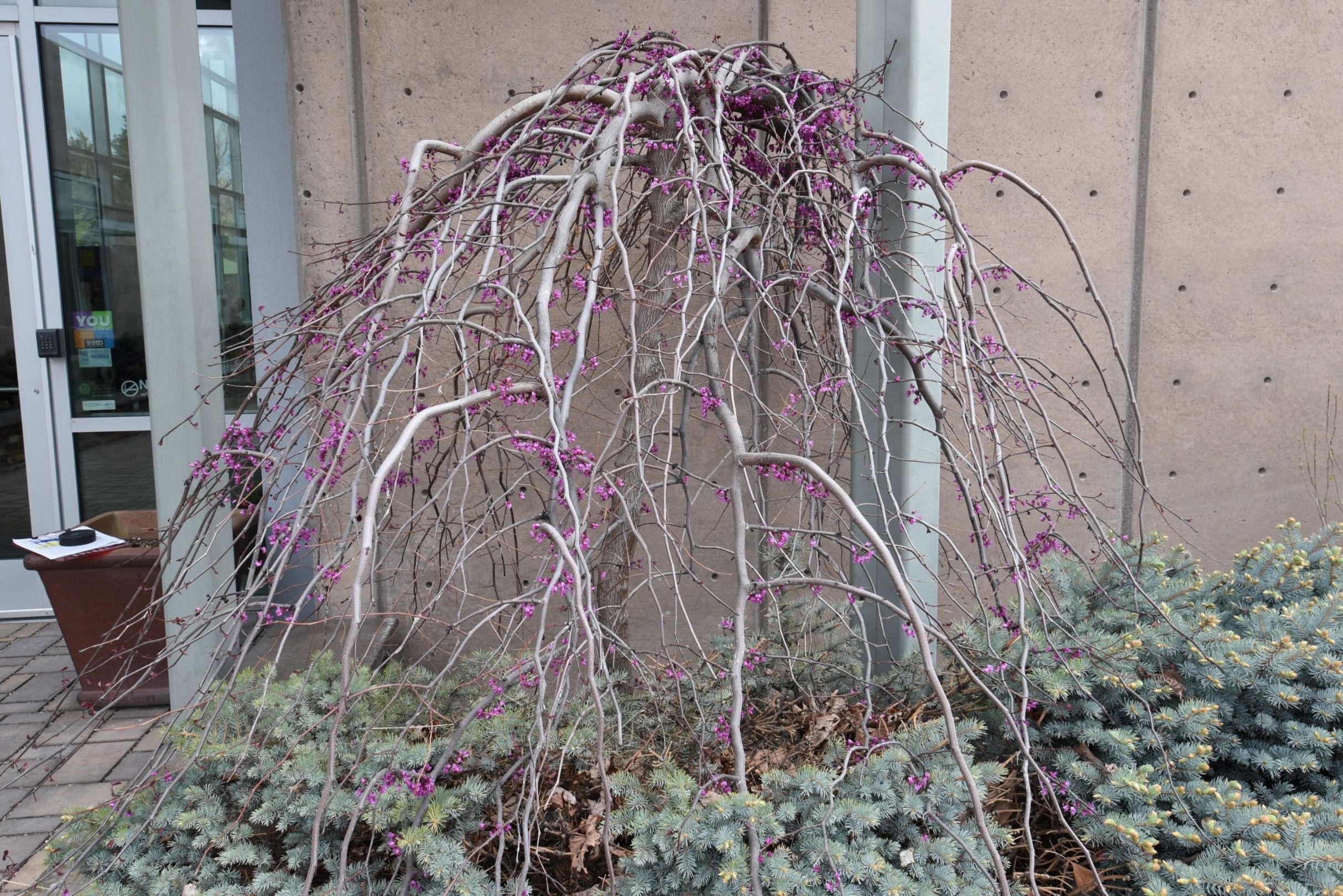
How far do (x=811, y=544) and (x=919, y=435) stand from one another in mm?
730

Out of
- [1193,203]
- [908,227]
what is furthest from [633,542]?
[1193,203]

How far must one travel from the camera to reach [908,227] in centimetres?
243

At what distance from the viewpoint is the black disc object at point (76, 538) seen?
3514 millimetres

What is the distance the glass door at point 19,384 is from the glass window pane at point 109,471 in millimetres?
120

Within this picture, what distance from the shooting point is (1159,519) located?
3.60 m

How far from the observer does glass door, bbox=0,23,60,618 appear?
4.25 m

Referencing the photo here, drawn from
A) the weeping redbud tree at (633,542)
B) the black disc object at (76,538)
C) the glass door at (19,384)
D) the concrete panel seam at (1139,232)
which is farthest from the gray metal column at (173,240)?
the concrete panel seam at (1139,232)

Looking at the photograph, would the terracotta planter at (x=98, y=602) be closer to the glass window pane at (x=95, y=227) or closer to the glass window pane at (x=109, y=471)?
the glass window pane at (x=109, y=471)

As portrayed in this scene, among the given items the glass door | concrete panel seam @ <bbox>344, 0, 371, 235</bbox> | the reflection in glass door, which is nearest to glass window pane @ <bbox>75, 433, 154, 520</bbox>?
the reflection in glass door

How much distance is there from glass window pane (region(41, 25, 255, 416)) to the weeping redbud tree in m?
2.53

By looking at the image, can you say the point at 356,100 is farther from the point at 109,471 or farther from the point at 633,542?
the point at 109,471

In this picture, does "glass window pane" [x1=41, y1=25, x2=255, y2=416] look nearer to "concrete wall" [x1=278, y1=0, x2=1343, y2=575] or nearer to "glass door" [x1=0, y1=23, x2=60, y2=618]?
"glass door" [x1=0, y1=23, x2=60, y2=618]

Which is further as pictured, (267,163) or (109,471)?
(109,471)

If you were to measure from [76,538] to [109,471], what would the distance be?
1126 millimetres
